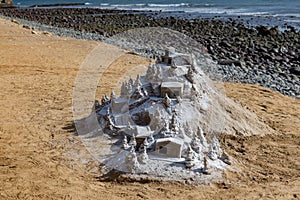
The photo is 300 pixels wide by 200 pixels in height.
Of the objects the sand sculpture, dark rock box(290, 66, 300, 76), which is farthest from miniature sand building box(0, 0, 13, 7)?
the sand sculpture

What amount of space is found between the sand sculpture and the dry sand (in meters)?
0.54

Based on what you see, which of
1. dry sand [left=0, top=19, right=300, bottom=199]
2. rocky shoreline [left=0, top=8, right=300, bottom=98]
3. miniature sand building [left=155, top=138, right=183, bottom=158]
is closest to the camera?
dry sand [left=0, top=19, right=300, bottom=199]

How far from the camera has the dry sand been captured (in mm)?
7695

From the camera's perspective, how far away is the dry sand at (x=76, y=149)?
7.70 m

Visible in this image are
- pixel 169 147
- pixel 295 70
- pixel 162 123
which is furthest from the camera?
pixel 295 70

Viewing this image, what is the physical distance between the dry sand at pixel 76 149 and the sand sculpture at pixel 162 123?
21.1 inches

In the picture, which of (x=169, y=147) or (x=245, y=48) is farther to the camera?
(x=245, y=48)

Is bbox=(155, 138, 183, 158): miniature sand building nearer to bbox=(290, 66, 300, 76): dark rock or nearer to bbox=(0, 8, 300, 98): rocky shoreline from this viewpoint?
bbox=(0, 8, 300, 98): rocky shoreline

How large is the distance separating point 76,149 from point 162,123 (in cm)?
231

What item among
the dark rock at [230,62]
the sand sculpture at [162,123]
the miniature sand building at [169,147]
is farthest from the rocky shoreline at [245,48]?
the miniature sand building at [169,147]

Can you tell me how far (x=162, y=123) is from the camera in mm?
9320

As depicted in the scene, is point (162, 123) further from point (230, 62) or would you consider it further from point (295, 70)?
point (295, 70)

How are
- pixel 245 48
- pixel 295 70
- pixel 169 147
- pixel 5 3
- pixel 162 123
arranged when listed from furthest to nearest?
1. pixel 5 3
2. pixel 245 48
3. pixel 295 70
4. pixel 162 123
5. pixel 169 147

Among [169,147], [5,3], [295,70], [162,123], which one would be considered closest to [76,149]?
[162,123]
